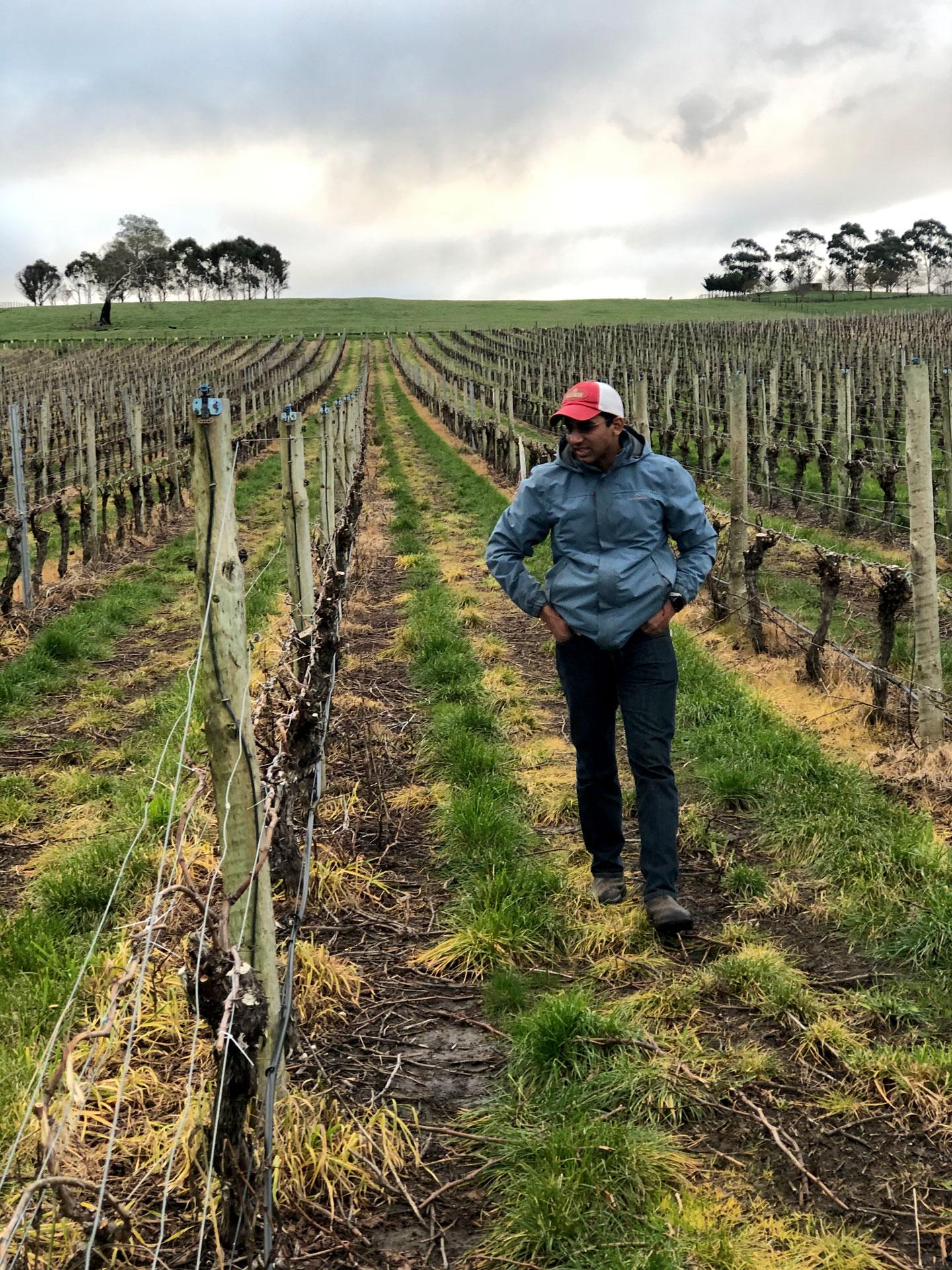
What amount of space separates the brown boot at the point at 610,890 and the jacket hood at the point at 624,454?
164cm

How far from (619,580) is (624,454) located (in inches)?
19.0

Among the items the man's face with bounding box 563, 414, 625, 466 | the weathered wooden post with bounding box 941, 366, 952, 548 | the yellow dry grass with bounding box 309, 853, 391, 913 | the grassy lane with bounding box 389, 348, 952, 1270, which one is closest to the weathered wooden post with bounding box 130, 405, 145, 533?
the weathered wooden post with bounding box 941, 366, 952, 548

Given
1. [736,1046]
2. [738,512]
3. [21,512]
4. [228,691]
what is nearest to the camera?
[228,691]

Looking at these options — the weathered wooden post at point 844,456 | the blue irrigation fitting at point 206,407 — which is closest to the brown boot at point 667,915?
the blue irrigation fitting at point 206,407

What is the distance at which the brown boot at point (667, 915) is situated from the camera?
154 inches

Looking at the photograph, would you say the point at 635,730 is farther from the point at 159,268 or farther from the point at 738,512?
the point at 159,268

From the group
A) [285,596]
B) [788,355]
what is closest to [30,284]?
[788,355]

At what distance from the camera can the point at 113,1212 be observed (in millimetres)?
2684

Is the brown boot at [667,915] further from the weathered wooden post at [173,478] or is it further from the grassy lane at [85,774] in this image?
the weathered wooden post at [173,478]

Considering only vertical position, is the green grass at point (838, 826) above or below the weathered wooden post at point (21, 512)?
below

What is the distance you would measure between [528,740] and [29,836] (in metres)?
2.78

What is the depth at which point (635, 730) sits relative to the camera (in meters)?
4.07

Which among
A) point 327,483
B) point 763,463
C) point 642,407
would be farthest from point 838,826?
point 763,463

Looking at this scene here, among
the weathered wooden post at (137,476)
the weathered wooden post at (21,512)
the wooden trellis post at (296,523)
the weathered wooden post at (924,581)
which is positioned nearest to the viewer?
the weathered wooden post at (924,581)
